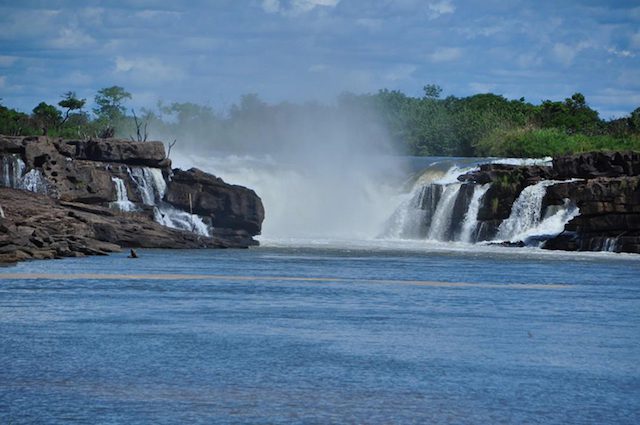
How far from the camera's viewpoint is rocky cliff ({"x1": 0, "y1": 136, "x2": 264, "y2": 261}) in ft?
206

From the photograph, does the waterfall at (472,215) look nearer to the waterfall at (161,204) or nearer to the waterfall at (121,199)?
the waterfall at (161,204)

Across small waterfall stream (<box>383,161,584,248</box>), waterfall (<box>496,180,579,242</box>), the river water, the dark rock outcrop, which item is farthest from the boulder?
the river water

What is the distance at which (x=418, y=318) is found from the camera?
37094 millimetres

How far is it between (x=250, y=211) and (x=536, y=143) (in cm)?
4042

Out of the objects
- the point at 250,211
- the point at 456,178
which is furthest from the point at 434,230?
the point at 250,211

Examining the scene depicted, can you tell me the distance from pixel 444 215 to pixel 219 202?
14.8m

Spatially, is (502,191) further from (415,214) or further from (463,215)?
(415,214)

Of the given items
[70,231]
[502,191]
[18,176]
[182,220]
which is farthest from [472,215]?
[70,231]

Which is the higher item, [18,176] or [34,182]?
[18,176]

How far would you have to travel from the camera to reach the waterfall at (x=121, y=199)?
244ft

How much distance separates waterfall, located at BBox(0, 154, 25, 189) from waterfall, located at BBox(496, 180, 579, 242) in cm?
2740

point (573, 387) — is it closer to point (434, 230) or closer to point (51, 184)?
point (51, 184)

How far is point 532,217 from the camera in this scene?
78.4 metres

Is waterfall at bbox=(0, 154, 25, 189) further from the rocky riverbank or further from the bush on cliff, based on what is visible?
the bush on cliff
